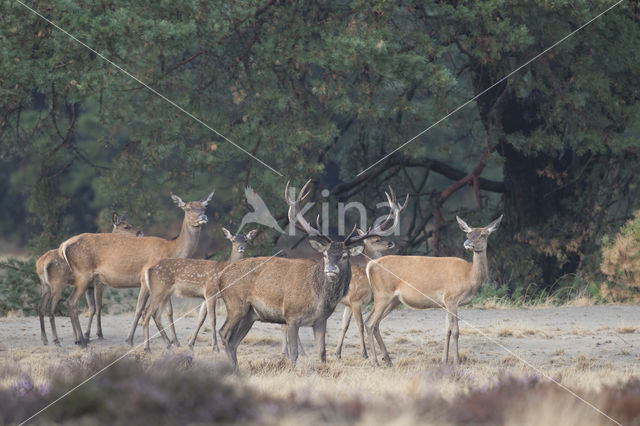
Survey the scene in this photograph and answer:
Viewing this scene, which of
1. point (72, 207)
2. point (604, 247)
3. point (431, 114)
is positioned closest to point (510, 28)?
point (431, 114)

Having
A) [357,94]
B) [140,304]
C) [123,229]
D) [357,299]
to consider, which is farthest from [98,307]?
[357,94]

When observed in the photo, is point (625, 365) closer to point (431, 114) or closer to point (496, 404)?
point (496, 404)

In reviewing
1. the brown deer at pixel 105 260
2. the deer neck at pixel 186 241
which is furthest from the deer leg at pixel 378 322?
the deer neck at pixel 186 241

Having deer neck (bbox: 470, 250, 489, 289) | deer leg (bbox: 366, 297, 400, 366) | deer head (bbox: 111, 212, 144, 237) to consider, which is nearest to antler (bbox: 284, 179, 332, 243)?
deer leg (bbox: 366, 297, 400, 366)

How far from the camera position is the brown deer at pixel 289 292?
11469 mm

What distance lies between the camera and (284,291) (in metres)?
11.5

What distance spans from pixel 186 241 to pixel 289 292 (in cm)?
405

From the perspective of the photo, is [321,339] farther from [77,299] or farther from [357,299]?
[77,299]

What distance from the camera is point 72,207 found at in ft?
125

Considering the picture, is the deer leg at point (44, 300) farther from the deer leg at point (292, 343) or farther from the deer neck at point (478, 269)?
the deer neck at point (478, 269)

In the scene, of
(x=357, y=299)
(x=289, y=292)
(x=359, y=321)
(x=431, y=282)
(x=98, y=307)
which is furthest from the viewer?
(x=98, y=307)

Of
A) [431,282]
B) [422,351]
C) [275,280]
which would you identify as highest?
[275,280]

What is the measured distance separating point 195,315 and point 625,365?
8.07 metres

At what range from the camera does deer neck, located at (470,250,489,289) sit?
42.7ft
